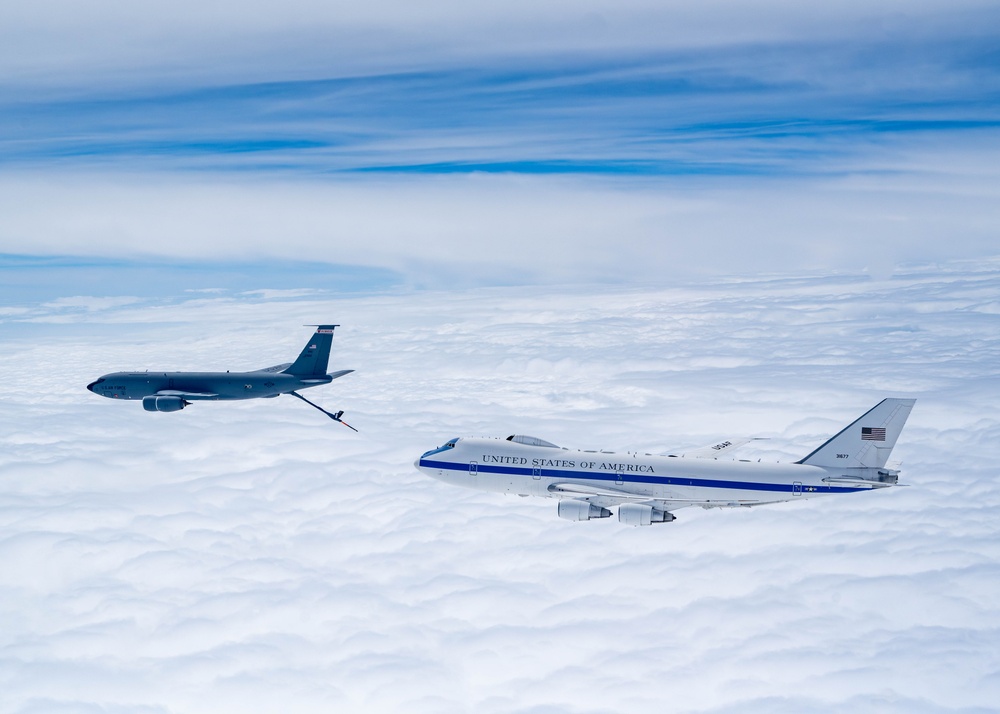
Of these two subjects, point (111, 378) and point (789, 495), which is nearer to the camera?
point (789, 495)

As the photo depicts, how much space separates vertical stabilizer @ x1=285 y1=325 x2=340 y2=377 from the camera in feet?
333

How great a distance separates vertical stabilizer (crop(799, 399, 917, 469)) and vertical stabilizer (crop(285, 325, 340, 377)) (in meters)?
62.3

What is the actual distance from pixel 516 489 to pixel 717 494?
20.7m

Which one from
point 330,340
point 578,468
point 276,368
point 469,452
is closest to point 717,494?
point 578,468

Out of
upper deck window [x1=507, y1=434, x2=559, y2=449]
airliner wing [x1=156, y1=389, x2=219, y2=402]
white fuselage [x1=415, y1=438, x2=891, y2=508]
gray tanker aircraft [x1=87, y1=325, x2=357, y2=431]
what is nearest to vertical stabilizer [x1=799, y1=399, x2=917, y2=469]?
white fuselage [x1=415, y1=438, x2=891, y2=508]

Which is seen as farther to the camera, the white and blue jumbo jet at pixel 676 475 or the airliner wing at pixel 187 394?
the airliner wing at pixel 187 394

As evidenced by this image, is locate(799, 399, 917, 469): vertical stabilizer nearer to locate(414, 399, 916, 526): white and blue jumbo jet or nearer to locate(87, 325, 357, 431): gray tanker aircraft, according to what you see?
locate(414, 399, 916, 526): white and blue jumbo jet

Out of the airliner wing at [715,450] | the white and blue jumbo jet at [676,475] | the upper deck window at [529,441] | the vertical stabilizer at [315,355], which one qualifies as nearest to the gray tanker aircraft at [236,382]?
the vertical stabilizer at [315,355]

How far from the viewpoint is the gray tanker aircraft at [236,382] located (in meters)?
101

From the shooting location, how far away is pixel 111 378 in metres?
106

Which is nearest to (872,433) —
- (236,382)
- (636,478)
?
(636,478)

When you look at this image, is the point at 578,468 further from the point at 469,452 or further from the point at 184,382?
the point at 184,382

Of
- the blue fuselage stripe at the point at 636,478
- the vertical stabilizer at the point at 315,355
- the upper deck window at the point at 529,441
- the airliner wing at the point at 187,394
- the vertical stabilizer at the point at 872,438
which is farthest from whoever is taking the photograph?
the airliner wing at the point at 187,394

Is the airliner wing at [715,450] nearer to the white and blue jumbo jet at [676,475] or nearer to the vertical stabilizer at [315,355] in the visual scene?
the white and blue jumbo jet at [676,475]
